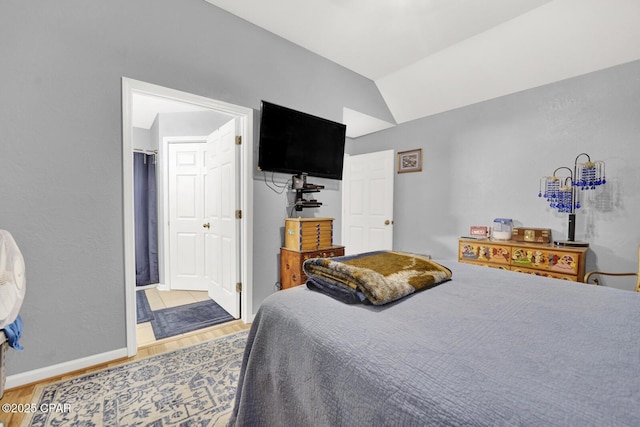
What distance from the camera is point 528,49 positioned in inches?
108

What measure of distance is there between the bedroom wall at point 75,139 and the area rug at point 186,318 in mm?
562

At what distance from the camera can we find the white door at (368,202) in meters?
4.22

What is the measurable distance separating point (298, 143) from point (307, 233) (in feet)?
3.11

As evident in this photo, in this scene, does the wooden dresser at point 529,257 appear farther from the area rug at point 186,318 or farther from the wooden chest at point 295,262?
the area rug at point 186,318

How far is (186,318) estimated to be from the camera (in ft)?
9.40

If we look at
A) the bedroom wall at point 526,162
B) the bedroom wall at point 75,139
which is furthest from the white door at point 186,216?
the bedroom wall at point 526,162

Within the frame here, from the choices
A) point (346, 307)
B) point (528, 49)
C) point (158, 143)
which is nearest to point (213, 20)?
point (158, 143)

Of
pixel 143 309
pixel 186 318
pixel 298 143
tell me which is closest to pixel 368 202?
pixel 298 143

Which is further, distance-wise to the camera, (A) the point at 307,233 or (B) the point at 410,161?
(B) the point at 410,161

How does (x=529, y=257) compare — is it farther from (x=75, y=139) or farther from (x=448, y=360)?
(x=75, y=139)

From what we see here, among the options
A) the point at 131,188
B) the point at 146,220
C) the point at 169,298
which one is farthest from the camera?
the point at 146,220

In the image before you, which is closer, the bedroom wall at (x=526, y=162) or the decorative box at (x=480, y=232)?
the bedroom wall at (x=526, y=162)

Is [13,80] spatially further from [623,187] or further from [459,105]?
[623,187]

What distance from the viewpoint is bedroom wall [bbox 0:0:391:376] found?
67.8 inches
